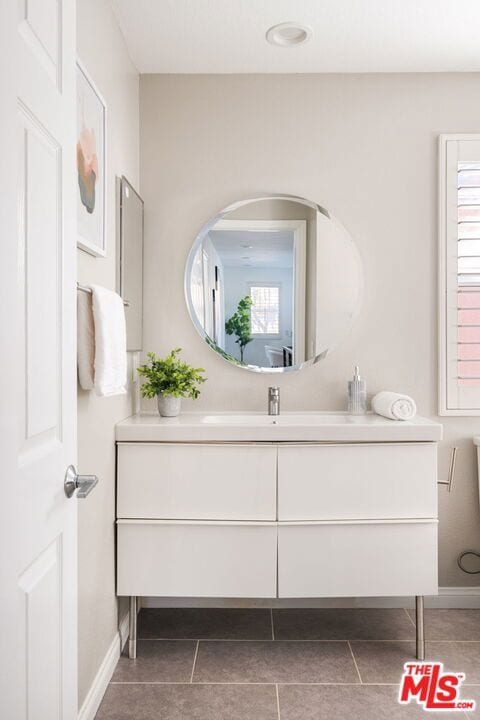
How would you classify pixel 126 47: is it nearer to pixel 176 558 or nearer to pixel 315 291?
pixel 315 291

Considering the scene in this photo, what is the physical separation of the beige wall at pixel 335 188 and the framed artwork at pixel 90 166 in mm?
748

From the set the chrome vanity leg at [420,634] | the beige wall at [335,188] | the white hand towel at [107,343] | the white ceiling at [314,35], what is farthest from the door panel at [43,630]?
the white ceiling at [314,35]

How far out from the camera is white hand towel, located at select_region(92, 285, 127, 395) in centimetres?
171

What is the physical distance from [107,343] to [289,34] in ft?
5.21

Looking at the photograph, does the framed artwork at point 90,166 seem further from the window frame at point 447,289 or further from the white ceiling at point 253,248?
the window frame at point 447,289

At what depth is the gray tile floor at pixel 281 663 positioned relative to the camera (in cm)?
203

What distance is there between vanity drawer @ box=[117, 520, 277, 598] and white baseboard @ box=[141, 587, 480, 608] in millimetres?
508

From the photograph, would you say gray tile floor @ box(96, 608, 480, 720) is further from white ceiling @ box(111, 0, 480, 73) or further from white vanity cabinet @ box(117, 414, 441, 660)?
white ceiling @ box(111, 0, 480, 73)

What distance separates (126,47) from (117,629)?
238 centimetres

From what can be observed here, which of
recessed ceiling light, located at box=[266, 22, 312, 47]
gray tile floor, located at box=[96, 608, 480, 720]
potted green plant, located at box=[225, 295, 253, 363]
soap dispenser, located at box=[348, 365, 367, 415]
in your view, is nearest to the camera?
gray tile floor, located at box=[96, 608, 480, 720]

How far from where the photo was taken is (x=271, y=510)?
2314 mm

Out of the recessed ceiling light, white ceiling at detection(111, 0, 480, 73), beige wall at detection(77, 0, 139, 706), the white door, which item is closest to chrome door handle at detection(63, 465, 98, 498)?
the white door

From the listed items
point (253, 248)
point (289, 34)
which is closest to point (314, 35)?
point (289, 34)

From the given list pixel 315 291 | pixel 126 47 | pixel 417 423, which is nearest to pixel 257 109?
pixel 126 47
